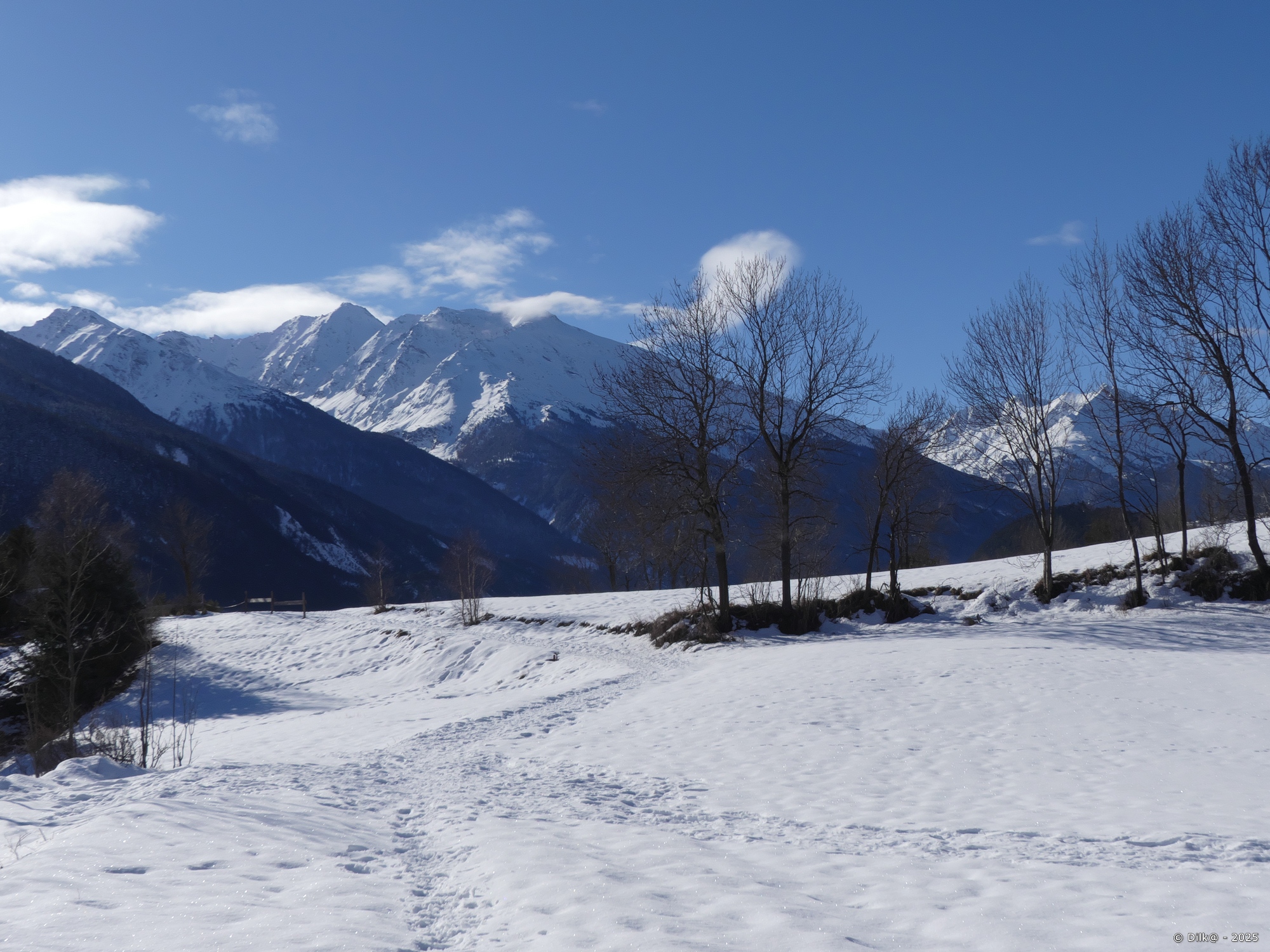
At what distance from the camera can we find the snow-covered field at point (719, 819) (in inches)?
182

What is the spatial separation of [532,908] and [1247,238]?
2496 cm

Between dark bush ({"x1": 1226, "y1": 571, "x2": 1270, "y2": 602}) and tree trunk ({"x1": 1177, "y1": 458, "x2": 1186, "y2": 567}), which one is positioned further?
tree trunk ({"x1": 1177, "y1": 458, "x2": 1186, "y2": 567})

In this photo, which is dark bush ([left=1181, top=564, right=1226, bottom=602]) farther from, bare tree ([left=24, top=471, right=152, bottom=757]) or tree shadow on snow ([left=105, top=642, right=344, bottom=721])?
bare tree ([left=24, top=471, right=152, bottom=757])

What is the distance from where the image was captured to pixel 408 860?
619 cm

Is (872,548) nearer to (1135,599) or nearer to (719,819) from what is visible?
(1135,599)

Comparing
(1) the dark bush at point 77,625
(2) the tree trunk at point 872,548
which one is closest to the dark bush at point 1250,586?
(2) the tree trunk at point 872,548

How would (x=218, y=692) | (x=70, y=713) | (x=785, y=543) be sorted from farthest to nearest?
(x=218, y=692) < (x=785, y=543) < (x=70, y=713)

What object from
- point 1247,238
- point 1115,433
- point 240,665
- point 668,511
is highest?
point 1247,238

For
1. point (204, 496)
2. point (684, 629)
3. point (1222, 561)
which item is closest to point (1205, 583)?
point (1222, 561)

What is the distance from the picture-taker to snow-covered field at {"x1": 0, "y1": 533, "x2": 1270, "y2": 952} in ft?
15.2

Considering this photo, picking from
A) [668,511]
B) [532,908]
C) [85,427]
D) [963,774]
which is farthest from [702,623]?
[85,427]

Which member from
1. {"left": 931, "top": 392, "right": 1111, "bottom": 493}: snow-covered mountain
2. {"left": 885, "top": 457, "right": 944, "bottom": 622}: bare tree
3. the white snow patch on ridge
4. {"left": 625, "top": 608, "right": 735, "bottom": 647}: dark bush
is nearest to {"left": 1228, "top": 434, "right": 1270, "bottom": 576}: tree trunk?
{"left": 931, "top": 392, "right": 1111, "bottom": 493}: snow-covered mountain

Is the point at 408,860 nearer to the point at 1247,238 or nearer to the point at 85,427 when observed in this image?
the point at 1247,238

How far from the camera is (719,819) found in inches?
289
